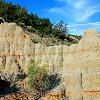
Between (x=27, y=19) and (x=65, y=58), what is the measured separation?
31250 millimetres

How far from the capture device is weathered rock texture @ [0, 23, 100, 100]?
126 ft

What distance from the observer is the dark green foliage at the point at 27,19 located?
6888cm

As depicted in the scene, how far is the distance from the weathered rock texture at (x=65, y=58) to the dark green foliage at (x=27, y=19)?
21.1 meters

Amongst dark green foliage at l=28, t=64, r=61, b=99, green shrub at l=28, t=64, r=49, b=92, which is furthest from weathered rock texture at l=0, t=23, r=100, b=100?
green shrub at l=28, t=64, r=49, b=92

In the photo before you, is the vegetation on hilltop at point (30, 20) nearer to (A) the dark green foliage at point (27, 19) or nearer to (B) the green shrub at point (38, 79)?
(A) the dark green foliage at point (27, 19)

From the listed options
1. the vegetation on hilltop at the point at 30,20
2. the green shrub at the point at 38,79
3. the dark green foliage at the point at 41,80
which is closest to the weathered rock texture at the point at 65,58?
the dark green foliage at the point at 41,80

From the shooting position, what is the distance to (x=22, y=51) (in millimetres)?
45312

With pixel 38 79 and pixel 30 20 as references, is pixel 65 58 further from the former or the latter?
pixel 30 20

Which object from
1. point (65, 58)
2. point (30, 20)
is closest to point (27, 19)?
point (30, 20)

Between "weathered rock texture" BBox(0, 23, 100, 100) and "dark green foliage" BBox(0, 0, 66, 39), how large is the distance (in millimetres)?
21051

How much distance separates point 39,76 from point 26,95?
2.57m

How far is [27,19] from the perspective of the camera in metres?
72.1

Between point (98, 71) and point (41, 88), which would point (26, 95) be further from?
point (98, 71)

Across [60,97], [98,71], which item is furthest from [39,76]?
[98,71]
